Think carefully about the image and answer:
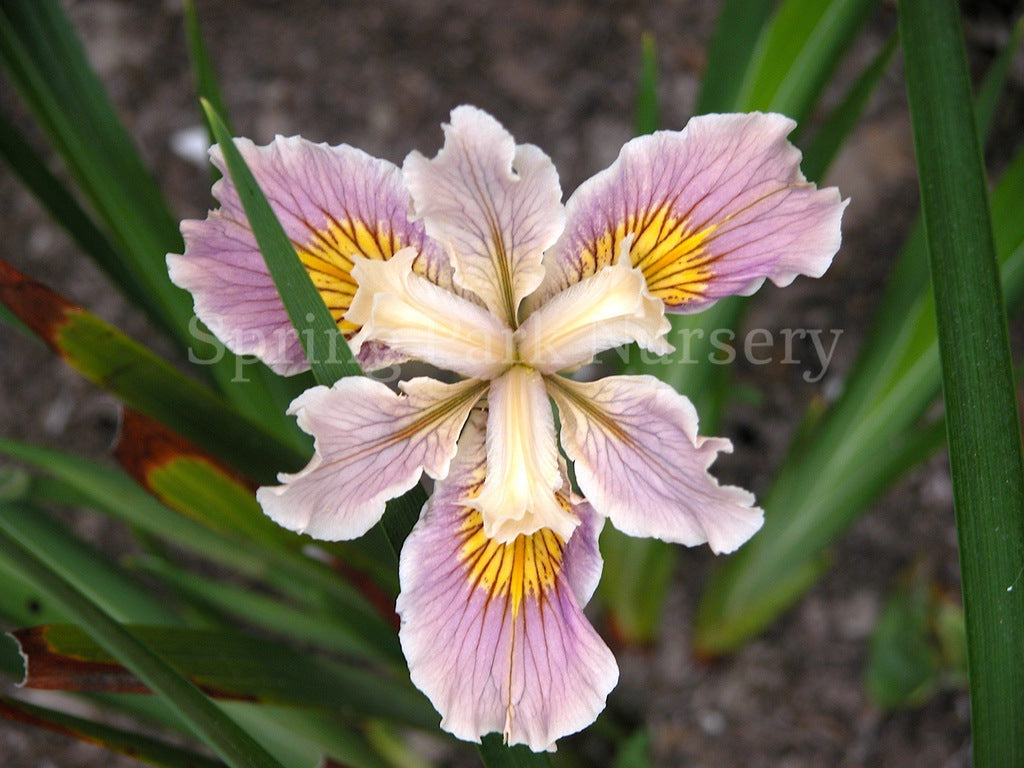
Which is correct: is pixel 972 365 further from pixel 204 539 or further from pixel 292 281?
pixel 204 539

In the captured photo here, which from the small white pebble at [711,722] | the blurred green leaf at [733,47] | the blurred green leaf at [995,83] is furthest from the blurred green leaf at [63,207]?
the small white pebble at [711,722]

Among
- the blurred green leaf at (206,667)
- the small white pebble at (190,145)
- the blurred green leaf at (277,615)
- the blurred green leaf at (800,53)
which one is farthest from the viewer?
the small white pebble at (190,145)

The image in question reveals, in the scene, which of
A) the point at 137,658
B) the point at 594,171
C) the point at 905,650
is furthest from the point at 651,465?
the point at 594,171

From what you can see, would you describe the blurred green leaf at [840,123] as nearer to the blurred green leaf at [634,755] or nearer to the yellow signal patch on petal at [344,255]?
the yellow signal patch on petal at [344,255]

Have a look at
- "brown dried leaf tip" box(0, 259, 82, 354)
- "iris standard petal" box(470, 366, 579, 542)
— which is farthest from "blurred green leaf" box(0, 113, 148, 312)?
"iris standard petal" box(470, 366, 579, 542)

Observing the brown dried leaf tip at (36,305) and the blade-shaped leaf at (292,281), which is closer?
the blade-shaped leaf at (292,281)

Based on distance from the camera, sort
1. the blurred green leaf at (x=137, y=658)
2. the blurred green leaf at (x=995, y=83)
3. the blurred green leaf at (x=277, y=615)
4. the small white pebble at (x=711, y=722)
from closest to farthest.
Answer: the blurred green leaf at (x=137, y=658) < the blurred green leaf at (x=995, y=83) < the blurred green leaf at (x=277, y=615) < the small white pebble at (x=711, y=722)
